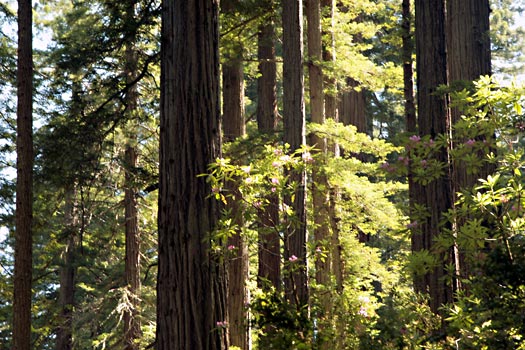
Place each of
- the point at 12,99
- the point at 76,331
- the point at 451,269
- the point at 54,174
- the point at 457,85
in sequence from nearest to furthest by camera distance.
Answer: the point at 451,269
the point at 457,85
the point at 54,174
the point at 76,331
the point at 12,99

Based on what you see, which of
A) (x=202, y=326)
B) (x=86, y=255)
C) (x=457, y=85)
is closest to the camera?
(x=202, y=326)

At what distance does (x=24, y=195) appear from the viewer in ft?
36.3

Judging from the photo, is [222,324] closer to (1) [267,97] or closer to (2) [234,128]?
(2) [234,128]

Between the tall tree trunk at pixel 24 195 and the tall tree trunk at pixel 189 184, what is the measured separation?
5.84 m

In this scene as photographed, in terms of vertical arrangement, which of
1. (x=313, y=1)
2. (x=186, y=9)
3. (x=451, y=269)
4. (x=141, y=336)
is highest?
(x=313, y=1)

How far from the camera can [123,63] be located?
42.3ft

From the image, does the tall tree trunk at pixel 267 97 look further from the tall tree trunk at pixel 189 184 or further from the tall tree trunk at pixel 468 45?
the tall tree trunk at pixel 189 184

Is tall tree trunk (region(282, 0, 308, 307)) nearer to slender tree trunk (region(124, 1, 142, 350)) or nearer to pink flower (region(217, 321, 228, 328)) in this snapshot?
pink flower (region(217, 321, 228, 328))

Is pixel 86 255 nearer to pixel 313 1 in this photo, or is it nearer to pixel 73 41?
pixel 73 41

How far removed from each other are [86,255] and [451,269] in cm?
1766

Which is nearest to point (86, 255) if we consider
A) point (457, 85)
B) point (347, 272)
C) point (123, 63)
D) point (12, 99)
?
point (12, 99)

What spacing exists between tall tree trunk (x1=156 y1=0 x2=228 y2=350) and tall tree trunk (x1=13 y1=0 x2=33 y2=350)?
5.84 metres

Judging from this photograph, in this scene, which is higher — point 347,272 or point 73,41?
point 73,41

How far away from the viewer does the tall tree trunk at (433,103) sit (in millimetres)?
8828
